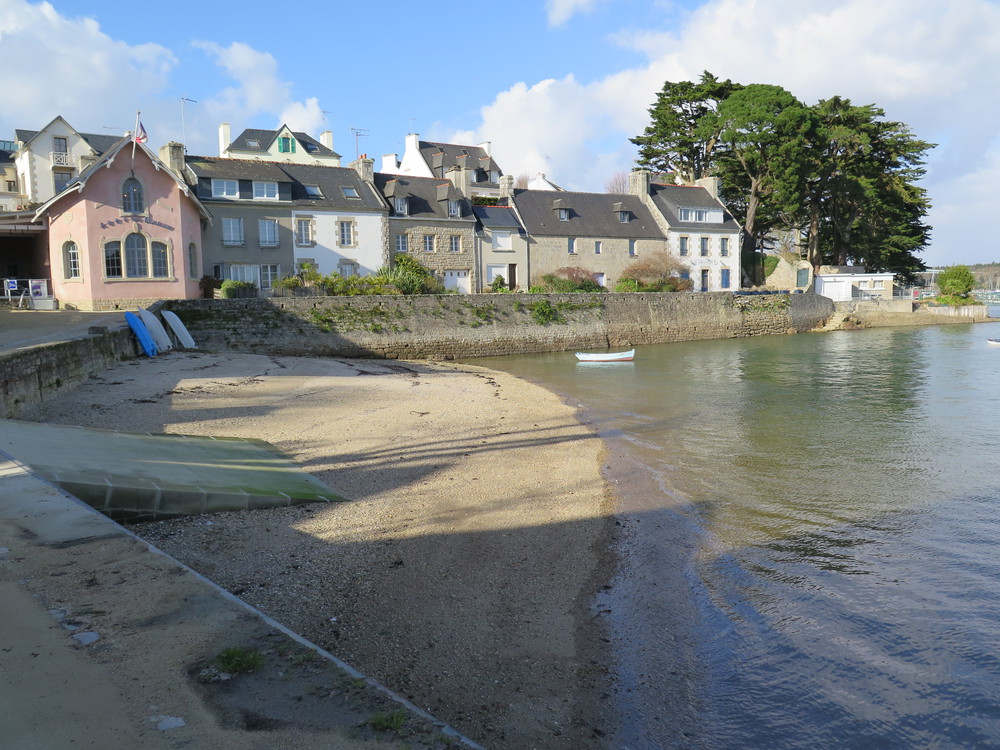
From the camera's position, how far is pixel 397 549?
741 cm

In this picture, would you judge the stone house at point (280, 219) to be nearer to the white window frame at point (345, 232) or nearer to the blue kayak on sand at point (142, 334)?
the white window frame at point (345, 232)

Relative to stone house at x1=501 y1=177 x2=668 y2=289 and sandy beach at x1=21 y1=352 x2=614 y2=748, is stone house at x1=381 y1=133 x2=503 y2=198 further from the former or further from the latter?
sandy beach at x1=21 y1=352 x2=614 y2=748

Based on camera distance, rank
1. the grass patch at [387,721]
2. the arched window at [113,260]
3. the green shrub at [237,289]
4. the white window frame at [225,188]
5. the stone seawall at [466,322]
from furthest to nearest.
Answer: the white window frame at [225,188] < the green shrub at [237,289] < the stone seawall at [466,322] < the arched window at [113,260] < the grass patch at [387,721]

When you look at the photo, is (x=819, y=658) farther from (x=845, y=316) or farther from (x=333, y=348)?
(x=845, y=316)

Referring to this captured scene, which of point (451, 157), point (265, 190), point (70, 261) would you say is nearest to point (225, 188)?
point (265, 190)

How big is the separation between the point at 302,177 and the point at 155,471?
3149 cm

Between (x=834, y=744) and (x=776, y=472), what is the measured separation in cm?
718

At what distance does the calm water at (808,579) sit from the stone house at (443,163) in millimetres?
41805

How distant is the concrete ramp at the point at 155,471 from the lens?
6805 millimetres

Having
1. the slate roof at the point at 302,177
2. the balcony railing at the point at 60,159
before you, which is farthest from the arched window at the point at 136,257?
the balcony railing at the point at 60,159

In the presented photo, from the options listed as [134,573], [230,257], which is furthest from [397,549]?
[230,257]

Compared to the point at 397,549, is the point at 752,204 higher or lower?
higher

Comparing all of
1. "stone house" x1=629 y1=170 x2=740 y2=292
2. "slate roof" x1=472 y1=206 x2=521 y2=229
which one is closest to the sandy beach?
"slate roof" x1=472 y1=206 x2=521 y2=229

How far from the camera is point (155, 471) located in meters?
7.89
